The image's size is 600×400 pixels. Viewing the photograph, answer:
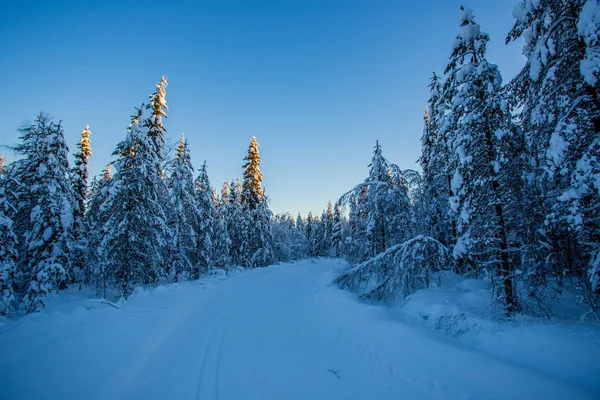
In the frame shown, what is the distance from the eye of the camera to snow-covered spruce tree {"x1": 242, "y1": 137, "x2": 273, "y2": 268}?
29.1 metres

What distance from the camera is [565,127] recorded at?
215 inches

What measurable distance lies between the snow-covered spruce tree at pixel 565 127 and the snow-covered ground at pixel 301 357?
1.97 metres

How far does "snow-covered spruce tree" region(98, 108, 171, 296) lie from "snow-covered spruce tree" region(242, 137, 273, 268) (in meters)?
14.0

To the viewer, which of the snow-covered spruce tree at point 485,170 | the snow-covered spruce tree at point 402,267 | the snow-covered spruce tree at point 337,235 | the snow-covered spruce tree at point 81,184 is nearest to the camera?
the snow-covered spruce tree at point 485,170

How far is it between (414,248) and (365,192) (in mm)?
7517

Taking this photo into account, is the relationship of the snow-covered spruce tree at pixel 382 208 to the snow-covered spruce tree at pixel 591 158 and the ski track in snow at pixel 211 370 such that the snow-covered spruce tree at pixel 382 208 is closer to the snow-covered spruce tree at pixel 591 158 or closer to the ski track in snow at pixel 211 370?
the snow-covered spruce tree at pixel 591 158

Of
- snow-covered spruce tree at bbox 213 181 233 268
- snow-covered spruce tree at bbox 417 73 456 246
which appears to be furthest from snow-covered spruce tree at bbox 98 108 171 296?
Result: snow-covered spruce tree at bbox 417 73 456 246

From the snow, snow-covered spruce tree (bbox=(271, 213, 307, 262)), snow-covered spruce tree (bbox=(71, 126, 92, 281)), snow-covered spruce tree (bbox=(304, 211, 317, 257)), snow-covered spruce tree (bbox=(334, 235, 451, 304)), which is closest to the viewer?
the snow

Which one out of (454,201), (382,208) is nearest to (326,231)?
(382,208)

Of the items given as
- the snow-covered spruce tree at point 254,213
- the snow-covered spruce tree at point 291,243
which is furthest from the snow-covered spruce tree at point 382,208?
the snow-covered spruce tree at point 291,243

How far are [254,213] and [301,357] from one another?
23649mm

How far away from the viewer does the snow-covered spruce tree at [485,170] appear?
24.3ft

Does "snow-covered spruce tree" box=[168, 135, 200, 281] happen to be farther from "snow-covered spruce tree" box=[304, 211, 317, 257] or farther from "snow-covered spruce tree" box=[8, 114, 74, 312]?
"snow-covered spruce tree" box=[304, 211, 317, 257]

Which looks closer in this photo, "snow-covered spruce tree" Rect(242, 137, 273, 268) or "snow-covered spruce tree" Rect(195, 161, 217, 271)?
"snow-covered spruce tree" Rect(195, 161, 217, 271)
